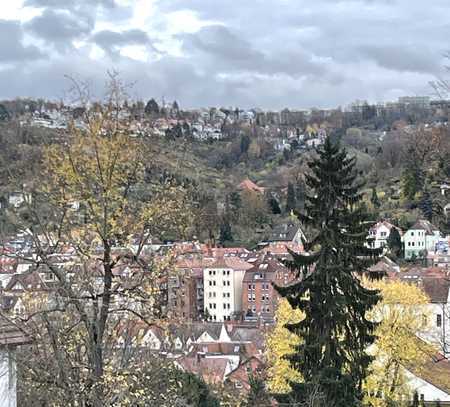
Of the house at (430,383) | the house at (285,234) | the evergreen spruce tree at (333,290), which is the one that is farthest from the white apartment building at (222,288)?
the evergreen spruce tree at (333,290)

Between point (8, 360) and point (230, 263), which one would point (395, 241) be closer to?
point (230, 263)

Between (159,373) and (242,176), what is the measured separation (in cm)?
13073

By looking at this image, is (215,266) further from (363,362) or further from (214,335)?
(363,362)

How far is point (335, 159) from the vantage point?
19250mm

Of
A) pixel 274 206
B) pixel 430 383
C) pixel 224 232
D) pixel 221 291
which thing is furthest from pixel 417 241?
pixel 430 383

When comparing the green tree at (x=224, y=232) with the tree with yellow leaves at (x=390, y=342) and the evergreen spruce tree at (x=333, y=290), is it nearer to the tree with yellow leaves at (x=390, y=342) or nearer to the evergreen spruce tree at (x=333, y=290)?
the tree with yellow leaves at (x=390, y=342)

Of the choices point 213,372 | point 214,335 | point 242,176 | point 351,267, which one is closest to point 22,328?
point 351,267

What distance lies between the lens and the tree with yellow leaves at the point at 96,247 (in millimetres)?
9062

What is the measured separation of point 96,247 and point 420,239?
234 feet

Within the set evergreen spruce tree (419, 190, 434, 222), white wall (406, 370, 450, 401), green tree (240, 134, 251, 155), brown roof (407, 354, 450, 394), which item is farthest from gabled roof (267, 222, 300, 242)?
green tree (240, 134, 251, 155)

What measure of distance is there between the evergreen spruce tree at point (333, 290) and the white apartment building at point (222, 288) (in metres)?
48.3

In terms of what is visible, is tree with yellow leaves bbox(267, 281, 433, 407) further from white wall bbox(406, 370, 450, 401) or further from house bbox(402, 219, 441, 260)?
house bbox(402, 219, 441, 260)

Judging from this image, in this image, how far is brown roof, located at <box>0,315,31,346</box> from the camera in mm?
8566

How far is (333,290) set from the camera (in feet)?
61.5
